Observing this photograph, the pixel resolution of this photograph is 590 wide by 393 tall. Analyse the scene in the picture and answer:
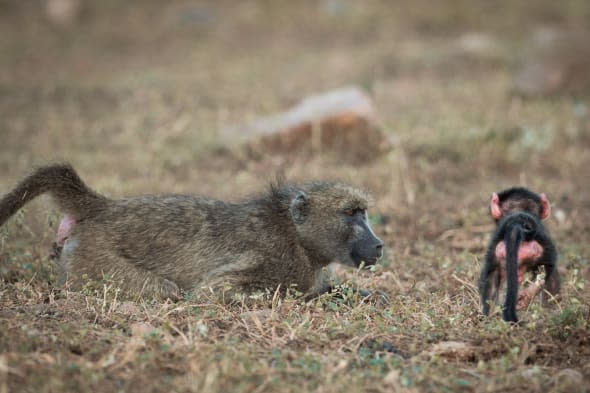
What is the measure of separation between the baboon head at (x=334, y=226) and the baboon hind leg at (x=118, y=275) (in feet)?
2.68

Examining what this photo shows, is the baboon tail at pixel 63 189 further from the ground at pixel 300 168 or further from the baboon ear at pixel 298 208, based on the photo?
the baboon ear at pixel 298 208

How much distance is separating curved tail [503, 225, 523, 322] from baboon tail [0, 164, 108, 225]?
226 centimetres

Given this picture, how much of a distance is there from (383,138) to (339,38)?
6764 millimetres

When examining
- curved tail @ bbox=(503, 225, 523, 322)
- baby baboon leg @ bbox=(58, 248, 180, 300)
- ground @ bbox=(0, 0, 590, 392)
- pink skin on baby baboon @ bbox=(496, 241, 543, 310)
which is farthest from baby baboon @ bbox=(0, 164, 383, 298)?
curved tail @ bbox=(503, 225, 523, 322)

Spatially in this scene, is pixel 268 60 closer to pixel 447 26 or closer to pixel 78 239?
pixel 447 26

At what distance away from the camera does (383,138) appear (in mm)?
8273

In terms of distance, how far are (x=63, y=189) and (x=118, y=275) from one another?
0.59m

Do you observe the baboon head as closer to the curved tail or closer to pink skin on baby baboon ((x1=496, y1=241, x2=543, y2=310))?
pink skin on baby baboon ((x1=496, y1=241, x2=543, y2=310))

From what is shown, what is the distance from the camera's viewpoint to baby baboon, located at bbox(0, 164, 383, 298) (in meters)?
4.63

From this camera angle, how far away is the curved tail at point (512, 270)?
391cm

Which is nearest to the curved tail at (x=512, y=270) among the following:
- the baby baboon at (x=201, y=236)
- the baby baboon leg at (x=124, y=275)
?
the baby baboon at (x=201, y=236)

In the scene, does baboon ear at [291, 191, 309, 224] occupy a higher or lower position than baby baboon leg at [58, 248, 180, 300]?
higher

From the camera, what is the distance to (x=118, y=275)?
15.1 feet

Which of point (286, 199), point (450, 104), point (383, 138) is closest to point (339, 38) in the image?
point (450, 104)
